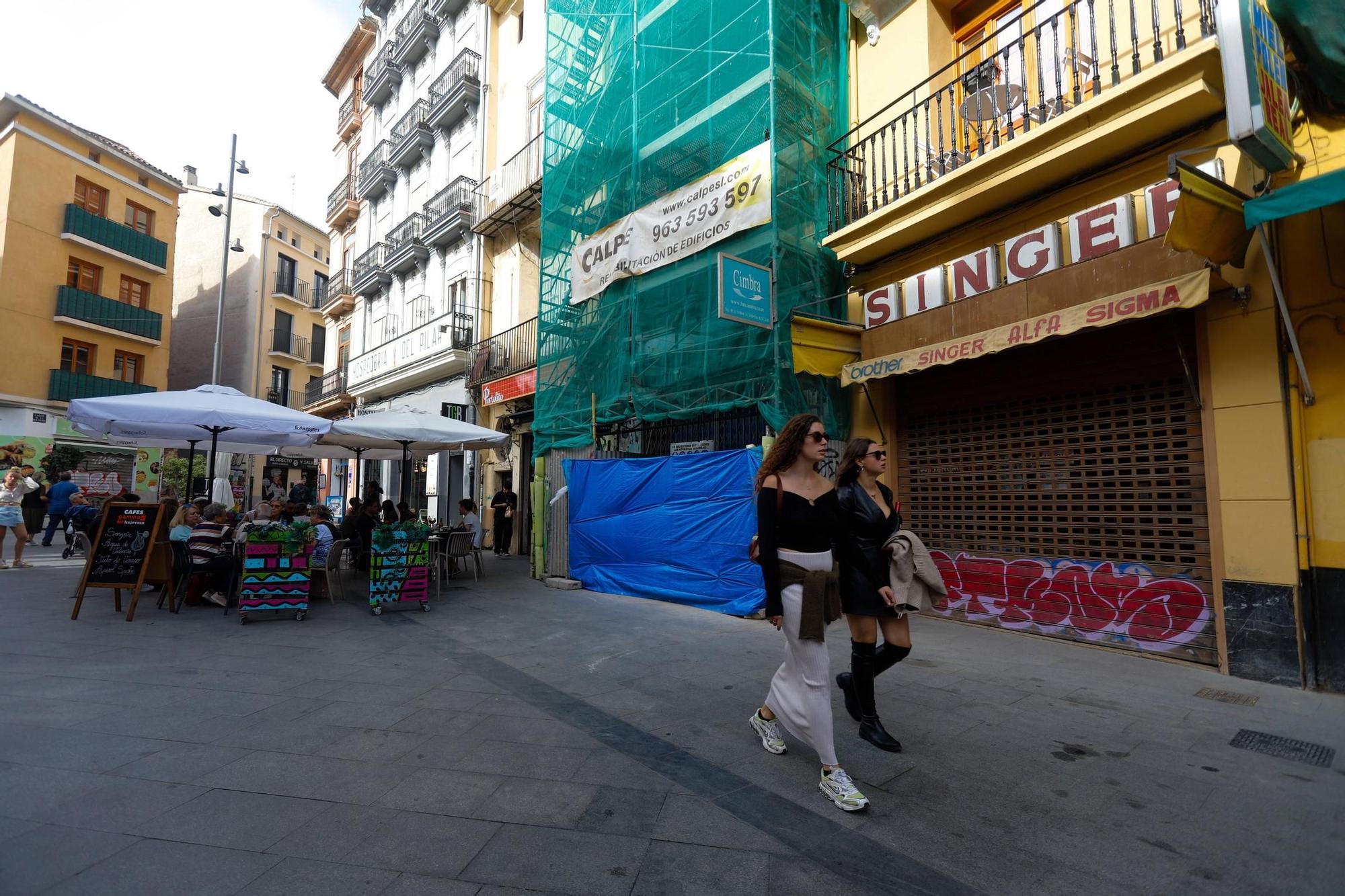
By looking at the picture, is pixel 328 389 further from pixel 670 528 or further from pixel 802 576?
pixel 802 576

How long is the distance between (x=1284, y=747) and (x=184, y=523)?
10672mm

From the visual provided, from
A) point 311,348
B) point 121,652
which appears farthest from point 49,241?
point 121,652

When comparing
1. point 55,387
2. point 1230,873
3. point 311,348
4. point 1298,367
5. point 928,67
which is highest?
point 311,348

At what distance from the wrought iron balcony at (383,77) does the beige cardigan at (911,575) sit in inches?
1016

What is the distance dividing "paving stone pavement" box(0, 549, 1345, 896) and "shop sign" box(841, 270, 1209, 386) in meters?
2.97

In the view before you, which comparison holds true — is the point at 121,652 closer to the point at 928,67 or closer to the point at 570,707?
the point at 570,707

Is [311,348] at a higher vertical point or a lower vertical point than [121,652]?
higher

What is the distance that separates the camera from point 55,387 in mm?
22453

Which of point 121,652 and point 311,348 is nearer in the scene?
point 121,652

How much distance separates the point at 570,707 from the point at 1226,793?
363 cm

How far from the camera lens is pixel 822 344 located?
8078 millimetres

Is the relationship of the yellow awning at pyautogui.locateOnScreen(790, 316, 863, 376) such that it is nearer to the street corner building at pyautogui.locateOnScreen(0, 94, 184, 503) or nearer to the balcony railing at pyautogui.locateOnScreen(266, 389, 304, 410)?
the street corner building at pyautogui.locateOnScreen(0, 94, 184, 503)

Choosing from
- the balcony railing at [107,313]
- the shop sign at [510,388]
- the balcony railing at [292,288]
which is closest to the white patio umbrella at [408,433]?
the shop sign at [510,388]

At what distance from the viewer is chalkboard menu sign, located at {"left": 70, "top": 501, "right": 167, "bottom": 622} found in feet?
23.3
